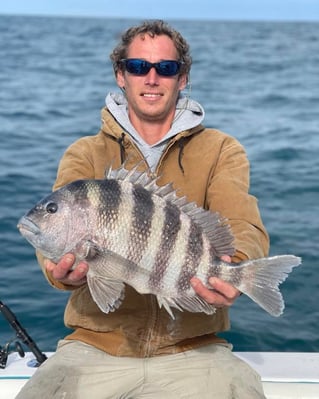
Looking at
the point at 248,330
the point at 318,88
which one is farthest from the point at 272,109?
the point at 248,330

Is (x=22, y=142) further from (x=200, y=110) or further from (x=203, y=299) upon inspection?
(x=203, y=299)

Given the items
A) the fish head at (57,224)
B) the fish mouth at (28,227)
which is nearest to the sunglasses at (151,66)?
the fish head at (57,224)

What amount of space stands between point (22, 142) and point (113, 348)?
10.5m

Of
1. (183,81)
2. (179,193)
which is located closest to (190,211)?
(179,193)

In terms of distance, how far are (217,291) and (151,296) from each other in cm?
53

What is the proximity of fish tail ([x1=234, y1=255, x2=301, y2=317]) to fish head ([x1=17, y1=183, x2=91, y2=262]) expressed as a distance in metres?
0.71

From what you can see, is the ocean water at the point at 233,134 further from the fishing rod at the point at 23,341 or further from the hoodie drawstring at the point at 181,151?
the fishing rod at the point at 23,341

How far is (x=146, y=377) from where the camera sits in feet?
11.0

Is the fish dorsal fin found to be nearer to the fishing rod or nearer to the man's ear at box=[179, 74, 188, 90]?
the man's ear at box=[179, 74, 188, 90]

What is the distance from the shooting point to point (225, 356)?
136 inches

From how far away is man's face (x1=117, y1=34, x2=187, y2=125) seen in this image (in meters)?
3.66

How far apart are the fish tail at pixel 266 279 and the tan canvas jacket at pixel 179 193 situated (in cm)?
26

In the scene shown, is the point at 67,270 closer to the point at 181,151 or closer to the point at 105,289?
the point at 105,289

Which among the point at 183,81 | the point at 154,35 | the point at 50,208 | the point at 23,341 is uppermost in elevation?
the point at 154,35
